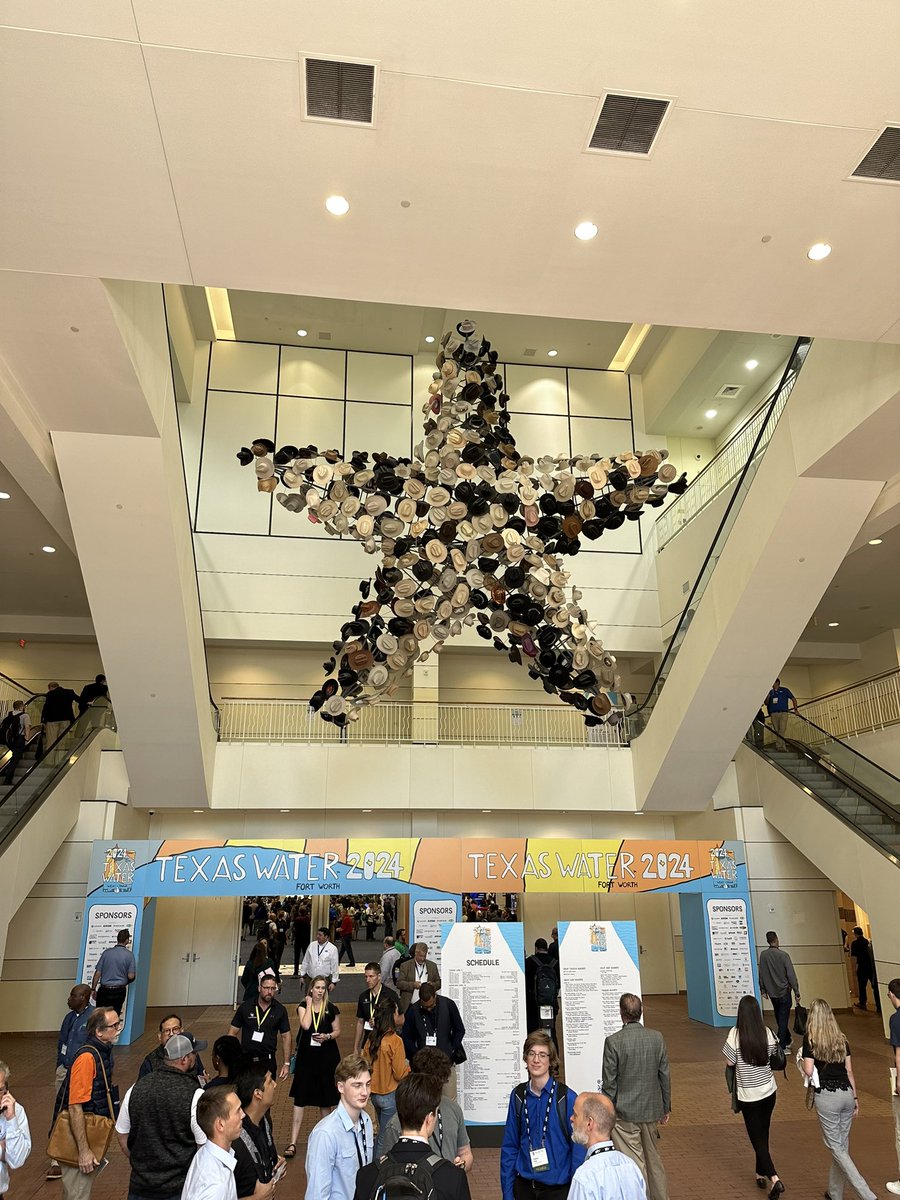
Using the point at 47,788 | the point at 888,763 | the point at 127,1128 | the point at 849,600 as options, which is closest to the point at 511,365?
the point at 849,600

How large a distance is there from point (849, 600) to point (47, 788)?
14895mm

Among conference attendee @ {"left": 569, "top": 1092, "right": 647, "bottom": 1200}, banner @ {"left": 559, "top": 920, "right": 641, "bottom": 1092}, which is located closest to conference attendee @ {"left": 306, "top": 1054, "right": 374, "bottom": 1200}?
conference attendee @ {"left": 569, "top": 1092, "right": 647, "bottom": 1200}

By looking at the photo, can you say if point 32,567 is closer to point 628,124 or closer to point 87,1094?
→ point 87,1094

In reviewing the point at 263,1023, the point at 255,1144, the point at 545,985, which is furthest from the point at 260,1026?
the point at 545,985

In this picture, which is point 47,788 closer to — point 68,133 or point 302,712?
point 302,712

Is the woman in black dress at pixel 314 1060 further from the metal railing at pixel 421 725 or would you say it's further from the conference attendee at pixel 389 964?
the metal railing at pixel 421 725

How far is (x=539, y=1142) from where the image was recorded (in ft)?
14.9

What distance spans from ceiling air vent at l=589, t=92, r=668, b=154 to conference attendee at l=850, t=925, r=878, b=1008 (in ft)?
46.8

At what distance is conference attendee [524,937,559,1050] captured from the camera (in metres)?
11.4

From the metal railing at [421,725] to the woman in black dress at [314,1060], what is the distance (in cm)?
854

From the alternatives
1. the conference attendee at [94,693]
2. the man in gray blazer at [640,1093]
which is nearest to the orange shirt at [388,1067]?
the man in gray blazer at [640,1093]

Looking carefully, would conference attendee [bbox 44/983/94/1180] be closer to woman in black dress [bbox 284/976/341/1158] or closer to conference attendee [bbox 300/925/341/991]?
woman in black dress [bbox 284/976/341/1158]

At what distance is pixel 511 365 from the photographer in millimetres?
20359

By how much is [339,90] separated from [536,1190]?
6244 millimetres
